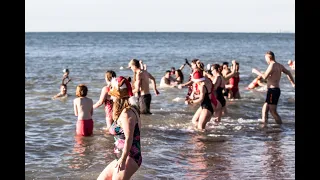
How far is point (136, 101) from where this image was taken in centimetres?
528

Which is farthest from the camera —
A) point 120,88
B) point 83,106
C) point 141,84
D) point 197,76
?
point 141,84

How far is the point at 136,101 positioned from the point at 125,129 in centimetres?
38

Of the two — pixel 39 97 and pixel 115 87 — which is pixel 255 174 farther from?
pixel 39 97

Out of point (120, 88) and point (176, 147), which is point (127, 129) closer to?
point (120, 88)

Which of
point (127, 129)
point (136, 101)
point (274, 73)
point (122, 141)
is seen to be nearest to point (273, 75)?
point (274, 73)

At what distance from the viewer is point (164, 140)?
10.9 m

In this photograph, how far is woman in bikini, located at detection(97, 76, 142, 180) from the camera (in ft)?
16.6

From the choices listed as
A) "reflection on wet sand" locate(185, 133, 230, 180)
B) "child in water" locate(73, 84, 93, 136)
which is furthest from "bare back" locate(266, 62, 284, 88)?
"child in water" locate(73, 84, 93, 136)

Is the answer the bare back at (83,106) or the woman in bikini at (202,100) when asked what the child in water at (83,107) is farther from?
the woman in bikini at (202,100)

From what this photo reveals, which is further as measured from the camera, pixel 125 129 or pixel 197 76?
pixel 197 76

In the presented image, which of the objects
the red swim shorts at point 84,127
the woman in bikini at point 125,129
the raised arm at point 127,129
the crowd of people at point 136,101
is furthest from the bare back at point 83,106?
the raised arm at point 127,129

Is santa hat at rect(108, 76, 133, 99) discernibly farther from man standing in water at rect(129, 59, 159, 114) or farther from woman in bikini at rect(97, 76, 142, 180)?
man standing in water at rect(129, 59, 159, 114)
